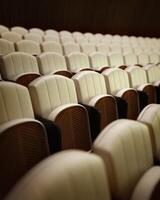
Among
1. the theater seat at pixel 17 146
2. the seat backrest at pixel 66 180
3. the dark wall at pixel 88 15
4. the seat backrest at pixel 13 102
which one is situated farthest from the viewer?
the dark wall at pixel 88 15

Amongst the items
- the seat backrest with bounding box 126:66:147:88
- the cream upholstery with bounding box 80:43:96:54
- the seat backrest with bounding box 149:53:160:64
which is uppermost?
the cream upholstery with bounding box 80:43:96:54

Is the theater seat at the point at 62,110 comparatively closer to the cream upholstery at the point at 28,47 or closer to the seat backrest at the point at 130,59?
the cream upholstery at the point at 28,47

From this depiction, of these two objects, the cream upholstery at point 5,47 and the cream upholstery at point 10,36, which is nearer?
the cream upholstery at point 5,47

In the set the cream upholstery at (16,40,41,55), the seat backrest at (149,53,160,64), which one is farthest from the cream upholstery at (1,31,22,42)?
the seat backrest at (149,53,160,64)

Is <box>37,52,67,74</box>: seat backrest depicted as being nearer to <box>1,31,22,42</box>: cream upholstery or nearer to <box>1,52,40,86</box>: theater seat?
<box>1,52,40,86</box>: theater seat

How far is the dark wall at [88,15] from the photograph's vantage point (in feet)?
5.29

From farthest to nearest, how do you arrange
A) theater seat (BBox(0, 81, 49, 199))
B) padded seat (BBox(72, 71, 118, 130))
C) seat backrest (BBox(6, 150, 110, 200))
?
padded seat (BBox(72, 71, 118, 130)) → theater seat (BBox(0, 81, 49, 199)) → seat backrest (BBox(6, 150, 110, 200))

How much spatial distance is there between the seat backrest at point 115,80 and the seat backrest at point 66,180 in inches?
18.6

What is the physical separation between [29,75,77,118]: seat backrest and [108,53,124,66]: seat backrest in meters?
0.53

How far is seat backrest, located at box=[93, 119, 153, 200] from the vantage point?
11.8 inches

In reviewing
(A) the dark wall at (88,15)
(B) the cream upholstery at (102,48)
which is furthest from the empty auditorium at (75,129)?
(A) the dark wall at (88,15)

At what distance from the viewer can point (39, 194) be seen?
20 cm

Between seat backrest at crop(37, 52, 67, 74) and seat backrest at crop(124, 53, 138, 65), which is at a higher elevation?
seat backrest at crop(37, 52, 67, 74)

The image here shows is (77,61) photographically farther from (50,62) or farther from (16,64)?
(16,64)
